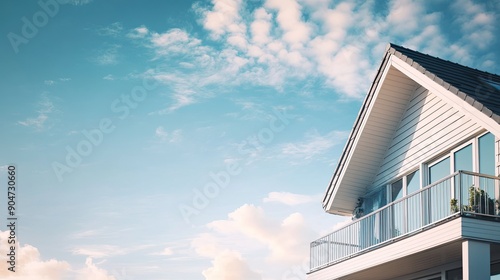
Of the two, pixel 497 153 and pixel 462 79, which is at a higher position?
pixel 462 79

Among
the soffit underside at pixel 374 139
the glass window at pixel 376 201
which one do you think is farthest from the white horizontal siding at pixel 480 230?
the glass window at pixel 376 201

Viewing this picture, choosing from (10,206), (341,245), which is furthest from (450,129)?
(10,206)

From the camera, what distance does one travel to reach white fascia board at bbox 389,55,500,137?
14.4m

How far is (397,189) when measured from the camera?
19.8m

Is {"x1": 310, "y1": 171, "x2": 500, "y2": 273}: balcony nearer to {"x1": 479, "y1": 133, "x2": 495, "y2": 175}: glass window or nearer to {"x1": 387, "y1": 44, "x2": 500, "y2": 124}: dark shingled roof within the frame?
{"x1": 479, "y1": 133, "x2": 495, "y2": 175}: glass window

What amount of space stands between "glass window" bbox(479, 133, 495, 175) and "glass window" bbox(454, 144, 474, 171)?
18.4 inches

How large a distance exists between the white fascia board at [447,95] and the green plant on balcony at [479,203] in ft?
4.15

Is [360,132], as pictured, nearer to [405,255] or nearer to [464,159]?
[464,159]

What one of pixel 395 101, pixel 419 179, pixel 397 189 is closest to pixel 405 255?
pixel 419 179

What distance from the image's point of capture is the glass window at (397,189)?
19.6 m

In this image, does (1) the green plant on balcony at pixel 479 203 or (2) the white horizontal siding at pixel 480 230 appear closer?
(2) the white horizontal siding at pixel 480 230

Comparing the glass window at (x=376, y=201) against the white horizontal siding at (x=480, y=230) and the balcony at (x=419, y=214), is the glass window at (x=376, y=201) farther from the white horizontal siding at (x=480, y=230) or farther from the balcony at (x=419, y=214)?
the white horizontal siding at (x=480, y=230)

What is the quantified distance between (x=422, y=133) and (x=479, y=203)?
14.5ft

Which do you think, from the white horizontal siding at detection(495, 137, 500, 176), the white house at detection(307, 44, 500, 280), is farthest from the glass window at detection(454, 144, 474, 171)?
the white horizontal siding at detection(495, 137, 500, 176)
